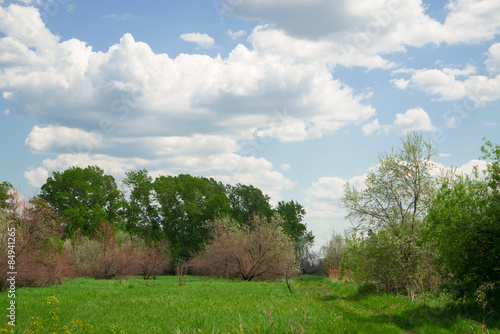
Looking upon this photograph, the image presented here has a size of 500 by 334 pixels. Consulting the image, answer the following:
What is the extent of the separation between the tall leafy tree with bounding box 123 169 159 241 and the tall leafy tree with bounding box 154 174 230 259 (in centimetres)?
157

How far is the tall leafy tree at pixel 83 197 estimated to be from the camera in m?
70.1

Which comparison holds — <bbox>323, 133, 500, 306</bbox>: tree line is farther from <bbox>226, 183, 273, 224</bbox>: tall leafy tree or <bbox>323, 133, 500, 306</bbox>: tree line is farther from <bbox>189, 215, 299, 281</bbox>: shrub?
<bbox>226, 183, 273, 224</bbox>: tall leafy tree

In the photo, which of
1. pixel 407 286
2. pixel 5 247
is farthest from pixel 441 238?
pixel 5 247

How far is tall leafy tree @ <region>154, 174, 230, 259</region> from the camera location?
3081 inches

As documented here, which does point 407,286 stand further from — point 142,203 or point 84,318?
point 142,203

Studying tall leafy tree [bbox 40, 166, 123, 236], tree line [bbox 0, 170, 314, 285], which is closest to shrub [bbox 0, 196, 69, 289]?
tree line [bbox 0, 170, 314, 285]

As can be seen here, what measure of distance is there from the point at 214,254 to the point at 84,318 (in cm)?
3984

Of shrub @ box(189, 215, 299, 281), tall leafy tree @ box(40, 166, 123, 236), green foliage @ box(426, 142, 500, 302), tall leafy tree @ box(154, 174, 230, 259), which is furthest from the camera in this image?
tall leafy tree @ box(154, 174, 230, 259)

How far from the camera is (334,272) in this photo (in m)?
57.2

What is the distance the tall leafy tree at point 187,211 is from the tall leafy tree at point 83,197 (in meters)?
8.73

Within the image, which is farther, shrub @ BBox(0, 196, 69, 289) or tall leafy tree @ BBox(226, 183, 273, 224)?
tall leafy tree @ BBox(226, 183, 273, 224)

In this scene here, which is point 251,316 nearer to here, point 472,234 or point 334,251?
point 472,234

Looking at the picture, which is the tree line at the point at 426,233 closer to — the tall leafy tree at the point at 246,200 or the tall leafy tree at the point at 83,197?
the tall leafy tree at the point at 83,197

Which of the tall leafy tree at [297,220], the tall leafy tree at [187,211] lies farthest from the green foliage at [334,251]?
the tall leafy tree at [187,211]
